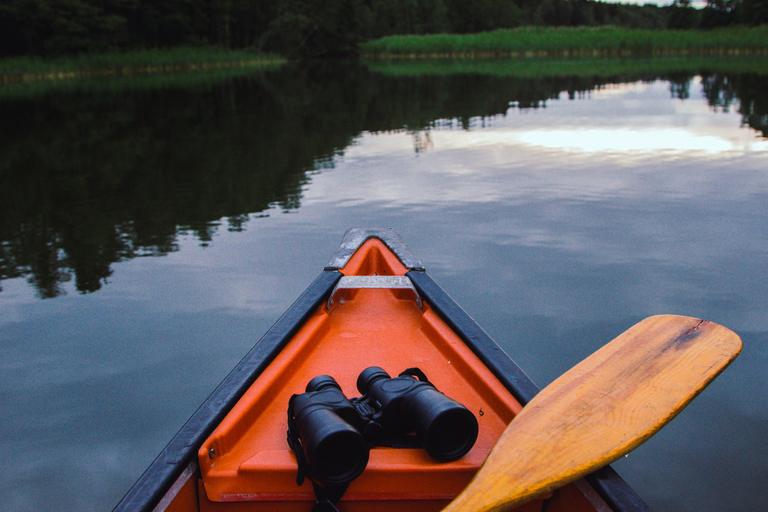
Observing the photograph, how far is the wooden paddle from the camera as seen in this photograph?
4.60 feet

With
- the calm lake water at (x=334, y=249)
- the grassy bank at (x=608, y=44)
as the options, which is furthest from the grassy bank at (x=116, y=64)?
the calm lake water at (x=334, y=249)

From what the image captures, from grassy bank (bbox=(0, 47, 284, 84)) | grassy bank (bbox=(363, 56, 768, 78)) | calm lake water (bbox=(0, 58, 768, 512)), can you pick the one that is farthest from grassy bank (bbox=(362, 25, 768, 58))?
calm lake water (bbox=(0, 58, 768, 512))

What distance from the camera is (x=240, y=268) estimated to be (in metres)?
4.64

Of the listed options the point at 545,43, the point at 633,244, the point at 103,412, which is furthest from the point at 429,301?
the point at 545,43

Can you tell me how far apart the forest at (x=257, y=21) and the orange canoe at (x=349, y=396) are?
32763 millimetres

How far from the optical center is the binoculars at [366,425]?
1.50 meters

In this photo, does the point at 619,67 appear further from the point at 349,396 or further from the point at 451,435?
the point at 451,435

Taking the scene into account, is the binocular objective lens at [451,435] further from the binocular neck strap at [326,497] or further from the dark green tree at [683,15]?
the dark green tree at [683,15]

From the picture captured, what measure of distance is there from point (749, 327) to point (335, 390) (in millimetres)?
2942

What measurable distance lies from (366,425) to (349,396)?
449 mm

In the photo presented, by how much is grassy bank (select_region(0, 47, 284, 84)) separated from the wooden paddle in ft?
87.0

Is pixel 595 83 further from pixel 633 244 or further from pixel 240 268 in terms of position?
pixel 240 268

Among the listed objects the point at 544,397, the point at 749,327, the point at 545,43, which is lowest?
the point at 749,327

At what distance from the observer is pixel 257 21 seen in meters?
43.7
